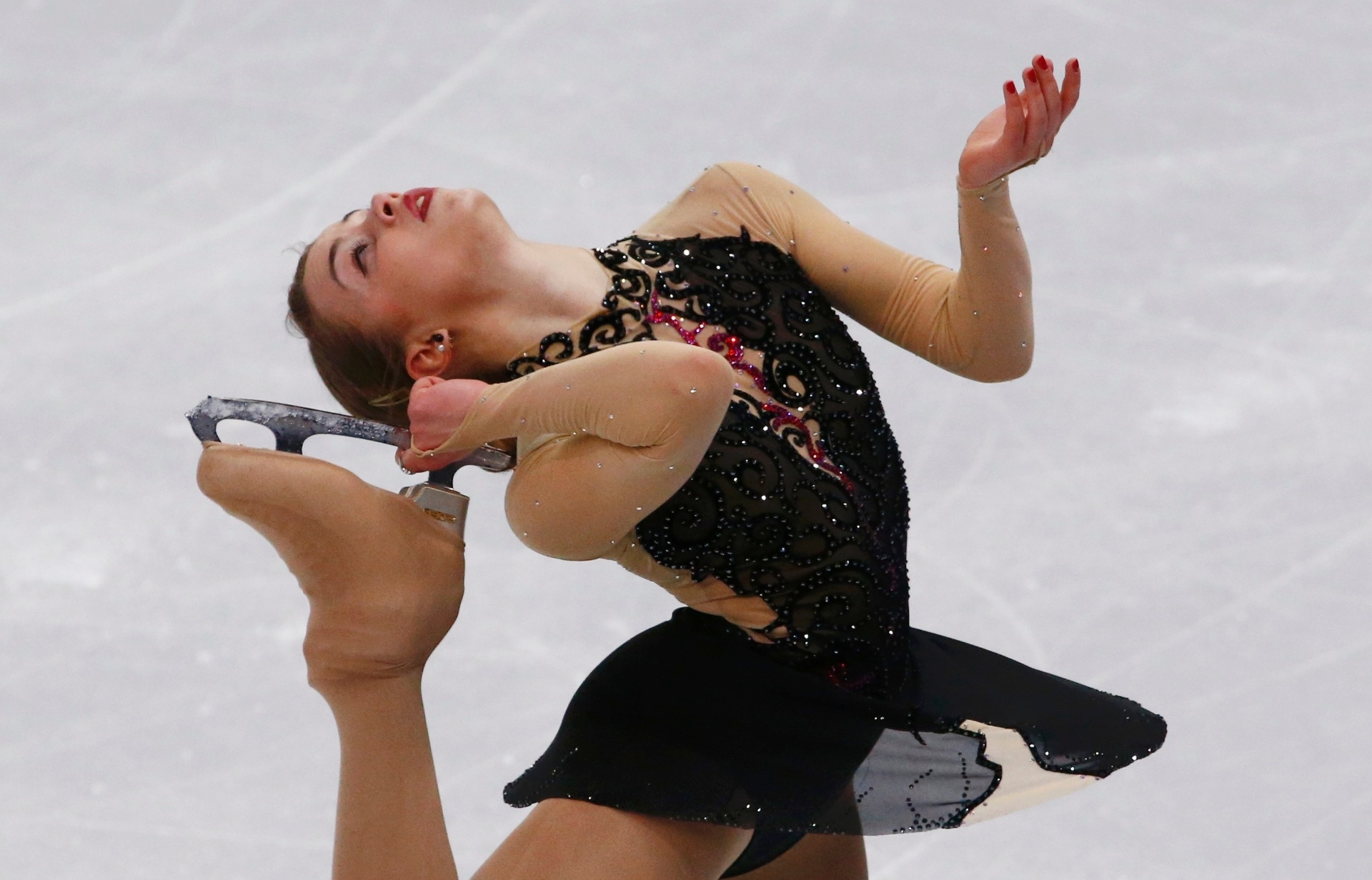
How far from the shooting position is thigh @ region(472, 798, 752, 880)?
88.7 inches

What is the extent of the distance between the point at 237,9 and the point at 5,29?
643mm

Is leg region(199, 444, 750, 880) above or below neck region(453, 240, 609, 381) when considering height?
below

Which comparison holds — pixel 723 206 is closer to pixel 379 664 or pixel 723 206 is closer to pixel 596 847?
pixel 379 664

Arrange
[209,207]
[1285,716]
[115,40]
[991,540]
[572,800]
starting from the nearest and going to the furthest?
[572,800]
[1285,716]
[991,540]
[209,207]
[115,40]

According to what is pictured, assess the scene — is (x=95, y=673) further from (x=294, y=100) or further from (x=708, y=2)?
(x=708, y=2)

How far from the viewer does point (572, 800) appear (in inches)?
90.9

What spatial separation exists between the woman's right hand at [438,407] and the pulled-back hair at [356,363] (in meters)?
0.14

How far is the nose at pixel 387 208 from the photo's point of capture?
7.75 ft

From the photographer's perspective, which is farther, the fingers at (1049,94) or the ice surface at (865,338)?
the ice surface at (865,338)

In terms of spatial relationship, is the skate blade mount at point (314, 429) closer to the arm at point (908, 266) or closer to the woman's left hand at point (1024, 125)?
the arm at point (908, 266)

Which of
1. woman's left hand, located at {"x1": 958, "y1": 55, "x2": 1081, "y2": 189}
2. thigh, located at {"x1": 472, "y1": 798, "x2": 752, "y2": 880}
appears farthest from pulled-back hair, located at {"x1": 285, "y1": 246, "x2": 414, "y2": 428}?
woman's left hand, located at {"x1": 958, "y1": 55, "x2": 1081, "y2": 189}

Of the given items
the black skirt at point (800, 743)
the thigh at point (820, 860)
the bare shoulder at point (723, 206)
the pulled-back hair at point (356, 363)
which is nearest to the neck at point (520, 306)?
the pulled-back hair at point (356, 363)

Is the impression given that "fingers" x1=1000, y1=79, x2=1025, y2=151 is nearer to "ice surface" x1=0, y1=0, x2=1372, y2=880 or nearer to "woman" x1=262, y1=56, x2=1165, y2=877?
"woman" x1=262, y1=56, x2=1165, y2=877

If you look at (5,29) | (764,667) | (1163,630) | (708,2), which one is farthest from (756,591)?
(5,29)
